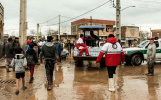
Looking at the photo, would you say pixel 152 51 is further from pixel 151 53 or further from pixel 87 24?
pixel 87 24

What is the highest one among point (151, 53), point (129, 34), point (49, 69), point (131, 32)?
point (131, 32)

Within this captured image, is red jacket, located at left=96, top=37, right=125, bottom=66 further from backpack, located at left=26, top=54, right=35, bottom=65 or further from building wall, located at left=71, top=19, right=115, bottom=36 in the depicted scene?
building wall, located at left=71, top=19, right=115, bottom=36

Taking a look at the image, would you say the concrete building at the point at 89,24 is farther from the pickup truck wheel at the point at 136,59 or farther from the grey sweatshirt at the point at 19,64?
the grey sweatshirt at the point at 19,64

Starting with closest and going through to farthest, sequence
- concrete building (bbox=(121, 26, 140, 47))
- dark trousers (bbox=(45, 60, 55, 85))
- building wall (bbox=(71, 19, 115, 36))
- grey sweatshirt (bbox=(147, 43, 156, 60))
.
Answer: dark trousers (bbox=(45, 60, 55, 85)) → grey sweatshirt (bbox=(147, 43, 156, 60)) → building wall (bbox=(71, 19, 115, 36)) → concrete building (bbox=(121, 26, 140, 47))

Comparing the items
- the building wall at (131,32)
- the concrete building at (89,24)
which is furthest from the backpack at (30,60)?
the building wall at (131,32)

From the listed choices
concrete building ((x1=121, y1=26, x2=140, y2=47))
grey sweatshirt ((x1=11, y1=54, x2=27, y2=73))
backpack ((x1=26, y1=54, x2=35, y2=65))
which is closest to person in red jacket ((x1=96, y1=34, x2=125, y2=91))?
grey sweatshirt ((x1=11, y1=54, x2=27, y2=73))

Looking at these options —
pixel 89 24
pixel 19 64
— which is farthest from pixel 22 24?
pixel 89 24

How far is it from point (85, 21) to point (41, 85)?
47507 mm

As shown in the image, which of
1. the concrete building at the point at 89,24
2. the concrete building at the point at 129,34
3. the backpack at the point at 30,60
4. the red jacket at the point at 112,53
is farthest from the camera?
the concrete building at the point at 129,34

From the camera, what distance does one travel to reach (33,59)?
806 cm

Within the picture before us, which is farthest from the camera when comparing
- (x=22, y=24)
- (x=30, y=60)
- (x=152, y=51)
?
(x=22, y=24)

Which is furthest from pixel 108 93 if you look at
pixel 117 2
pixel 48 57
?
pixel 117 2

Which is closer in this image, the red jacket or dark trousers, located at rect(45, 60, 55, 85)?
the red jacket

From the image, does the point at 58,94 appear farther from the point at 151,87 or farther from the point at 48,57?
the point at 151,87
